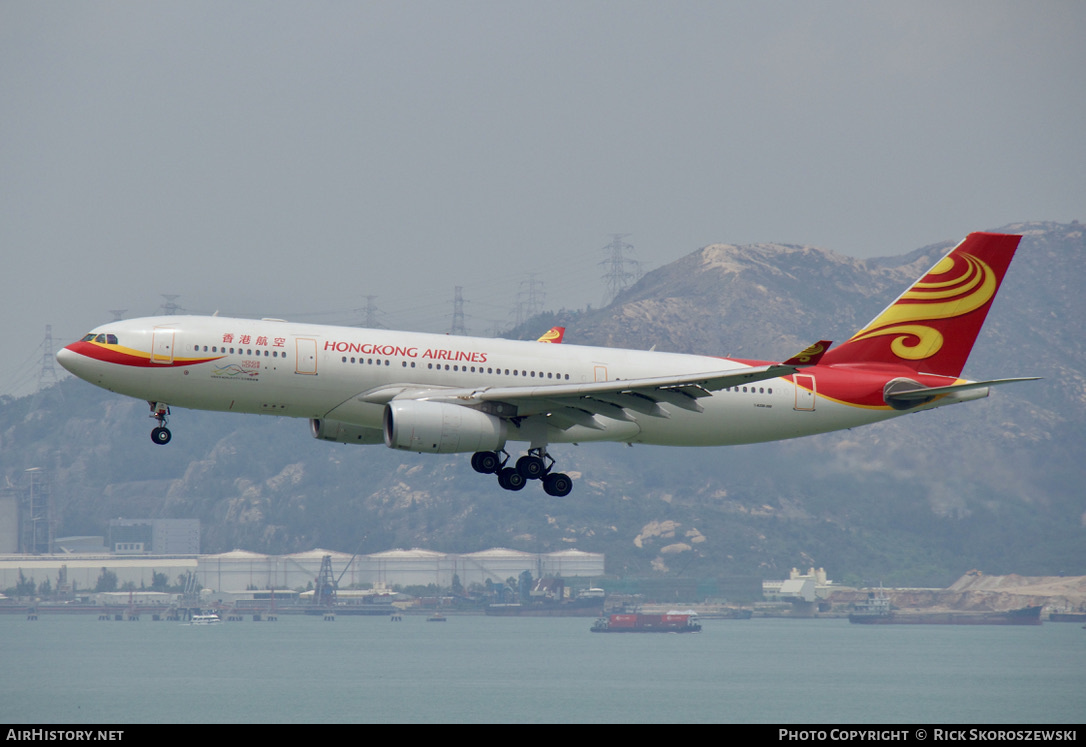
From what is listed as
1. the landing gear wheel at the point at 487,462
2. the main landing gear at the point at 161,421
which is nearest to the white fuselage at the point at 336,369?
the main landing gear at the point at 161,421

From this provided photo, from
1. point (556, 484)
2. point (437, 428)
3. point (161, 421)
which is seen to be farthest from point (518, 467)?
point (161, 421)

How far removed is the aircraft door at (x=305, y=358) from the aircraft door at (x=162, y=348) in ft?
12.2

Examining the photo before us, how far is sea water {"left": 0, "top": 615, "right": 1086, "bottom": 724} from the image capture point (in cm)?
13012

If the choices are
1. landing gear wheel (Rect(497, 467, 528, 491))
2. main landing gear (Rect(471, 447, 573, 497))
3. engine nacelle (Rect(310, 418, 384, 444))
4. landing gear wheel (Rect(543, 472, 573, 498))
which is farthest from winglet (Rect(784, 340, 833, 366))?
engine nacelle (Rect(310, 418, 384, 444))

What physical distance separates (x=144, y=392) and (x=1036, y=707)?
127 m

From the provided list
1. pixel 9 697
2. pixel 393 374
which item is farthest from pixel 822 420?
pixel 9 697

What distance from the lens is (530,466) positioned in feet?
141

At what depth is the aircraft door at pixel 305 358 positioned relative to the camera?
132 ft

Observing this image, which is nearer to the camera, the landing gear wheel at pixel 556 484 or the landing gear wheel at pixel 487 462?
the landing gear wheel at pixel 487 462

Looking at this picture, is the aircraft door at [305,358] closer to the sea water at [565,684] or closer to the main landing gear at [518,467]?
the main landing gear at [518,467]

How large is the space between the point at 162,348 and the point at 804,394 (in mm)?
21800

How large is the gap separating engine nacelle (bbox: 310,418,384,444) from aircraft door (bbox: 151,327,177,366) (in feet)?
17.5

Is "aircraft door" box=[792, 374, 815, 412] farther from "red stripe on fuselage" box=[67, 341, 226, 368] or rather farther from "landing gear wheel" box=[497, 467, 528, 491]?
"red stripe on fuselage" box=[67, 341, 226, 368]

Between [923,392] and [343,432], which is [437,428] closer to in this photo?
[343,432]
